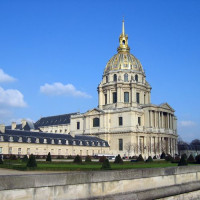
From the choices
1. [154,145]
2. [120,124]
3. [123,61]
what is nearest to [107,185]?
[154,145]

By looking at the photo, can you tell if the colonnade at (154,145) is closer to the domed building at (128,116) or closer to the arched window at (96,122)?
the domed building at (128,116)

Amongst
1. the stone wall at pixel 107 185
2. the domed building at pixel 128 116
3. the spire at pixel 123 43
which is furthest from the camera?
the spire at pixel 123 43

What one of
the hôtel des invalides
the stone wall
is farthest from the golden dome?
the stone wall

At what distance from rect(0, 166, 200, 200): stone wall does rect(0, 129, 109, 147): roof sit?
42.3 m

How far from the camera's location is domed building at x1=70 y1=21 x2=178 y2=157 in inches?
2891

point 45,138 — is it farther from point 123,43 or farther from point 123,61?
point 123,43

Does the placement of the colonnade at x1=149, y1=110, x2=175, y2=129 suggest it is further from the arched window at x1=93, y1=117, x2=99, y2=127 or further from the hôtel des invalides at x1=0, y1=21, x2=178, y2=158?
the arched window at x1=93, y1=117, x2=99, y2=127

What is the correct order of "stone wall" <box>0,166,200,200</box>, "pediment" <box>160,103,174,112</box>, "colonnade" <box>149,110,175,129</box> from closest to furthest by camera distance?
"stone wall" <box>0,166,200,200</box>, "colonnade" <box>149,110,175,129</box>, "pediment" <box>160,103,174,112</box>

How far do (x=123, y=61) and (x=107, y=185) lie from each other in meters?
74.8

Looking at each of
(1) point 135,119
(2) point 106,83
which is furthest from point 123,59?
(1) point 135,119

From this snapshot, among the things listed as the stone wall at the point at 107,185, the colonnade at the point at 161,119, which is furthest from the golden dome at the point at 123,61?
the stone wall at the point at 107,185

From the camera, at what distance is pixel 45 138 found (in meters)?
60.5

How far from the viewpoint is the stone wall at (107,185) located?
361 inches

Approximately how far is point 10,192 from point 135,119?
66.2 m
